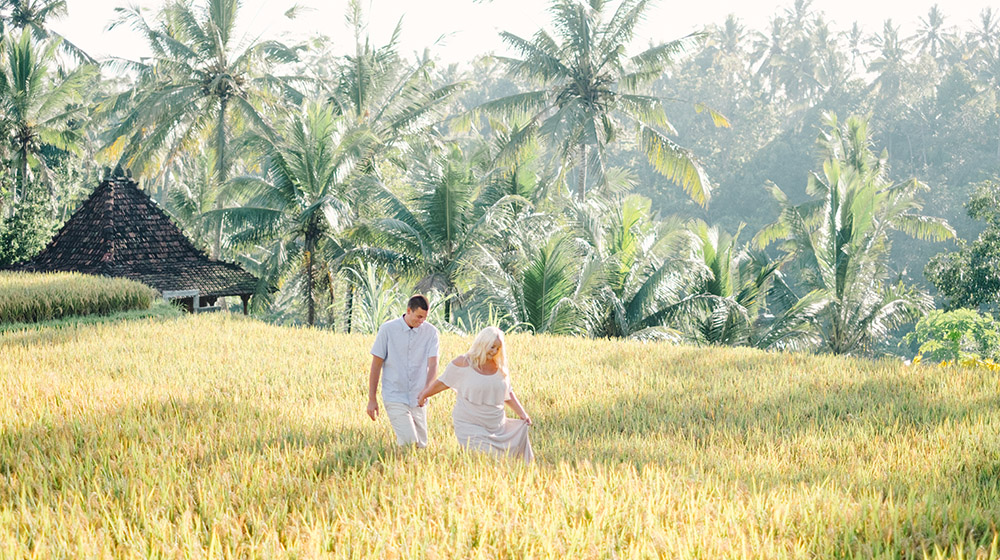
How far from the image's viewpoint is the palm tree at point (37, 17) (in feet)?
103

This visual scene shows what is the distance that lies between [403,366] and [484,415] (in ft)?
2.15

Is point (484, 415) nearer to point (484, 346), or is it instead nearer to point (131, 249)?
point (484, 346)

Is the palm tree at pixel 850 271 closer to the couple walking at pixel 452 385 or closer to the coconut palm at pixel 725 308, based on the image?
the coconut palm at pixel 725 308

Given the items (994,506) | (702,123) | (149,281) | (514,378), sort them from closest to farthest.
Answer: (994,506)
(514,378)
(149,281)
(702,123)

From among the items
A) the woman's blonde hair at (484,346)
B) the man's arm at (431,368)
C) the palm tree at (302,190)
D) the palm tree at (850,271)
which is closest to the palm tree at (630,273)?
the palm tree at (850,271)

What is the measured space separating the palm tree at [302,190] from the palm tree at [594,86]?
14.8ft

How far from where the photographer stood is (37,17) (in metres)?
31.5

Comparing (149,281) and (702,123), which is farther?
(702,123)

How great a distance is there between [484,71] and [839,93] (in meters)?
22.1

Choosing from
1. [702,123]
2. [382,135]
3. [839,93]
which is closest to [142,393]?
[382,135]

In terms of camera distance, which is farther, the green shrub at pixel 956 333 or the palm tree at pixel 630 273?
the palm tree at pixel 630 273

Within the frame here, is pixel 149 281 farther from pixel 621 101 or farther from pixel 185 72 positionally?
pixel 621 101

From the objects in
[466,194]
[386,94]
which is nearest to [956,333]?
[466,194]

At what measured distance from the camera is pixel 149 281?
17453 millimetres
